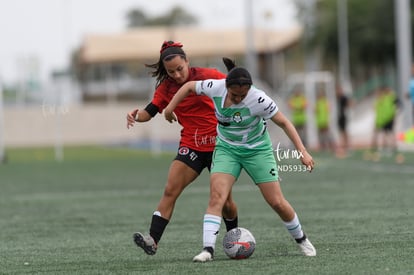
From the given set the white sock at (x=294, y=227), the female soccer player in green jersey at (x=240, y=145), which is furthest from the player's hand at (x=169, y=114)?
the white sock at (x=294, y=227)

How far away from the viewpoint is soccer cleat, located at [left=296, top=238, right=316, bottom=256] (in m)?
9.76

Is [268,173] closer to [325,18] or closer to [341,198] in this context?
[341,198]

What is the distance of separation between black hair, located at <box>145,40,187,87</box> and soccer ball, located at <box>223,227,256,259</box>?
166cm

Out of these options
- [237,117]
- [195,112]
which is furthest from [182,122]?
[237,117]

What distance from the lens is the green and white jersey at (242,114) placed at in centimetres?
942

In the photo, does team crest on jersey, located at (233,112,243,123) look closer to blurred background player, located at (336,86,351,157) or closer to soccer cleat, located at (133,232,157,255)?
soccer cleat, located at (133,232,157,255)

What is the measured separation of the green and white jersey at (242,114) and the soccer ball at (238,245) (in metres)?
0.81

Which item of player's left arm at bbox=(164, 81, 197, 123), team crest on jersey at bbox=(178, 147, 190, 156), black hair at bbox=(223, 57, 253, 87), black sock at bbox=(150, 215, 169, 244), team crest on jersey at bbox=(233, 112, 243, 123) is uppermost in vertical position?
black hair at bbox=(223, 57, 253, 87)

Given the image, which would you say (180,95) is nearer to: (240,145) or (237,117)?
(237,117)

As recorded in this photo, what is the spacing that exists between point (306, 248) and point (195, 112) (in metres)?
1.64

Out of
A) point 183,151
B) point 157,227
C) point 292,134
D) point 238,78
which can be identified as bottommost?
point 157,227

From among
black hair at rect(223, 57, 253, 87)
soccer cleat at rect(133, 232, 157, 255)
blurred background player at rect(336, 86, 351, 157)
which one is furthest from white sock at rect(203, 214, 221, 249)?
blurred background player at rect(336, 86, 351, 157)

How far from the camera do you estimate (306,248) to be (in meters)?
9.82

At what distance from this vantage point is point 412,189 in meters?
17.6
